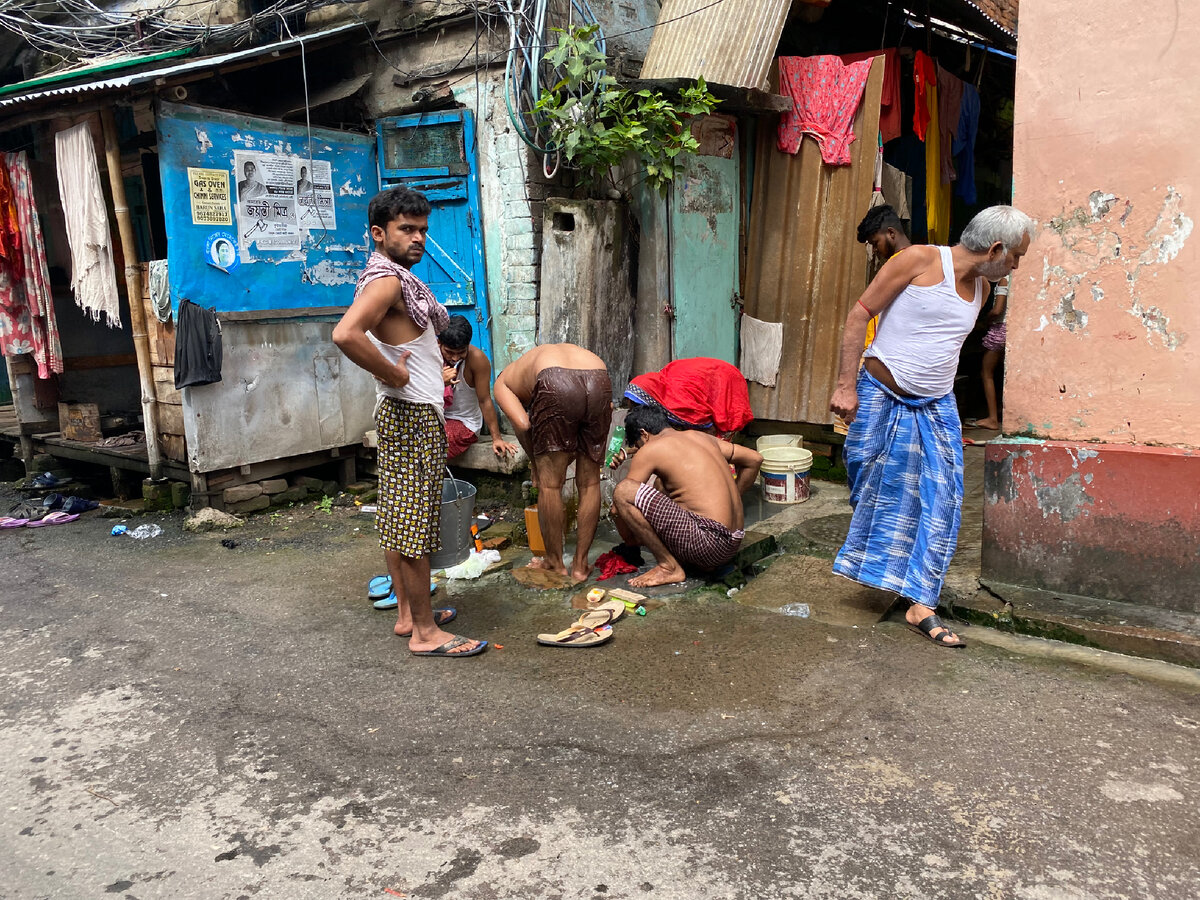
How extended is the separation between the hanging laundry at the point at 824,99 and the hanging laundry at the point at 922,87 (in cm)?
82

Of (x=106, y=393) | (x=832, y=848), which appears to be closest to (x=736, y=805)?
(x=832, y=848)

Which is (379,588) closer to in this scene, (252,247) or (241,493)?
(241,493)

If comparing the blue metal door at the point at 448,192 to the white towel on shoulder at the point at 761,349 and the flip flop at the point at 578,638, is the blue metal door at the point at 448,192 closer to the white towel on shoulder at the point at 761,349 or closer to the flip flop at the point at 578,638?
the white towel on shoulder at the point at 761,349

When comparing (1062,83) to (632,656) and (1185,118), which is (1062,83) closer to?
A: (1185,118)

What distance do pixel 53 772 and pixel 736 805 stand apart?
2.39 metres

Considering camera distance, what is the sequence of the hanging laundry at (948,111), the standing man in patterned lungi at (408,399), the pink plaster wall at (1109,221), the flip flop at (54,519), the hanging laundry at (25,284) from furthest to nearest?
the hanging laundry at (948,111)
the hanging laundry at (25,284)
the flip flop at (54,519)
the standing man in patterned lungi at (408,399)
the pink plaster wall at (1109,221)

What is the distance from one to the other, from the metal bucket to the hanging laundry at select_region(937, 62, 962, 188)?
5326 millimetres

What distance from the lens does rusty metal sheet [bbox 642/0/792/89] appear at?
6.06m

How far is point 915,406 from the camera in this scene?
390 cm

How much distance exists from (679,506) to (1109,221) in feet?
7.61

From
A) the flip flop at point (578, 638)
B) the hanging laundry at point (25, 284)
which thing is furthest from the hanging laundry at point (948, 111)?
the hanging laundry at point (25, 284)

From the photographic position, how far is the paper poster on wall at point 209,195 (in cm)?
624

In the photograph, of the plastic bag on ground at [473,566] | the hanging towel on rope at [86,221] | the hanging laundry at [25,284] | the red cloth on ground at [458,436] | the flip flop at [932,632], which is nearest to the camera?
the flip flop at [932,632]

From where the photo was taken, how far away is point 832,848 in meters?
2.50
